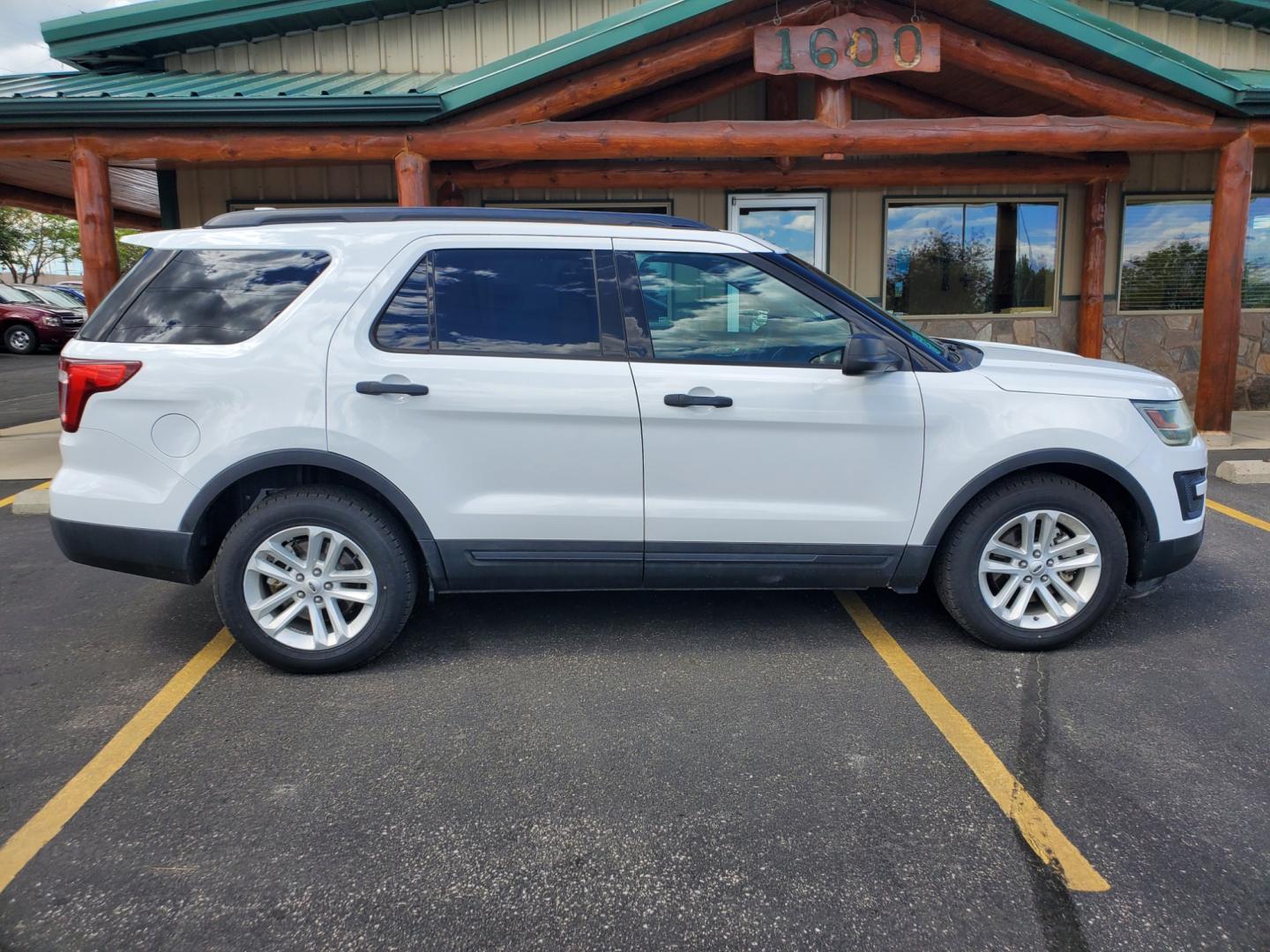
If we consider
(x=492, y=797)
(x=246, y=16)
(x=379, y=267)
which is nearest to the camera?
(x=492, y=797)

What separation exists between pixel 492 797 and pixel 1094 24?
7.92 meters

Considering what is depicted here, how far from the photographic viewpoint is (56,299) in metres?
24.6

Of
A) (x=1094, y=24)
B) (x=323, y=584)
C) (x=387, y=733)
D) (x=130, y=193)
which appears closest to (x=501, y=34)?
(x=1094, y=24)

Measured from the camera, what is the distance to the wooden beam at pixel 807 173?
10078 millimetres

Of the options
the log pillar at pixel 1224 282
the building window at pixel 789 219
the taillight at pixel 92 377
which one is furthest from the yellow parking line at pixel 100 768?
the log pillar at pixel 1224 282

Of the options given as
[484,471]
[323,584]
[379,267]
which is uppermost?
[379,267]

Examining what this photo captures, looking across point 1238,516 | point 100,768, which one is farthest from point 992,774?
point 1238,516

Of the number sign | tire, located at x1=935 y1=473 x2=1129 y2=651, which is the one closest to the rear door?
tire, located at x1=935 y1=473 x2=1129 y2=651

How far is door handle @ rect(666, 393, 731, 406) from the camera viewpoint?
146 inches

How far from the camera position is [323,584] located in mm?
3791

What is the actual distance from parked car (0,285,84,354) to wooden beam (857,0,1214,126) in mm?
22710

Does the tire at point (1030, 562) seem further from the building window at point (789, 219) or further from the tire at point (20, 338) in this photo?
the tire at point (20, 338)

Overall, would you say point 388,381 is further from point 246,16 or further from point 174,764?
point 246,16

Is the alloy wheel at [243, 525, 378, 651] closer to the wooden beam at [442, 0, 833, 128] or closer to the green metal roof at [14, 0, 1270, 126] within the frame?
the green metal roof at [14, 0, 1270, 126]
